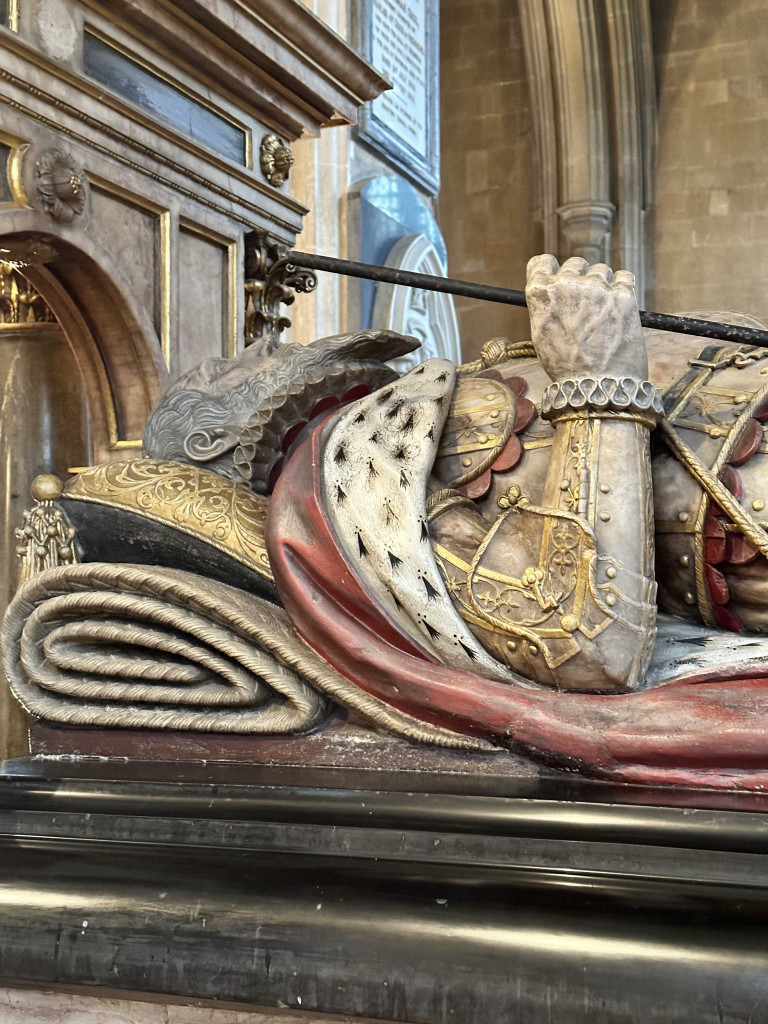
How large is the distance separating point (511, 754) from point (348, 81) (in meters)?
2.89

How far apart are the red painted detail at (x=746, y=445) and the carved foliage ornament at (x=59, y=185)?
1.76 metres

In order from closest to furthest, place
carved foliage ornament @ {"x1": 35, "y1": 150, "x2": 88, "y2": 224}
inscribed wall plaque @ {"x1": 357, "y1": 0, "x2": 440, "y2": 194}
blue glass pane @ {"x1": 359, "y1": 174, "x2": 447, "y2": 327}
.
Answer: carved foliage ornament @ {"x1": 35, "y1": 150, "x2": 88, "y2": 224} → blue glass pane @ {"x1": 359, "y1": 174, "x2": 447, "y2": 327} → inscribed wall plaque @ {"x1": 357, "y1": 0, "x2": 440, "y2": 194}

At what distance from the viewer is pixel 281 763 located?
1717 millimetres

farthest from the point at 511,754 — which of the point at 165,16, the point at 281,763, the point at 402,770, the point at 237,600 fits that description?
the point at 165,16

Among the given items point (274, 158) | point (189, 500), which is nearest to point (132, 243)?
point (274, 158)

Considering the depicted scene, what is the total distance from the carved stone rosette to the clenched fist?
1962mm

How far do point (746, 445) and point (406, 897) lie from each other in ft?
2.77

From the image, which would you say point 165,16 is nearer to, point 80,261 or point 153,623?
point 80,261

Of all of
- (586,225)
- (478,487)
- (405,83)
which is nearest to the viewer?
(478,487)

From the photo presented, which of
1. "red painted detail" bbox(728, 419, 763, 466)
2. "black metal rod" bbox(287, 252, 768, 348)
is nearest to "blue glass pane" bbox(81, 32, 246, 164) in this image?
"black metal rod" bbox(287, 252, 768, 348)

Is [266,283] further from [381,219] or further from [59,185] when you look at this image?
[381,219]

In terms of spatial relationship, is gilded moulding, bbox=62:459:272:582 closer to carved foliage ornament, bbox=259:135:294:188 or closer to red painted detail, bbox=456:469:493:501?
red painted detail, bbox=456:469:493:501

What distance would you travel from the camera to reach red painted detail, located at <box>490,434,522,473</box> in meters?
1.79

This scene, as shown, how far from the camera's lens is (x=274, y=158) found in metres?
3.67
